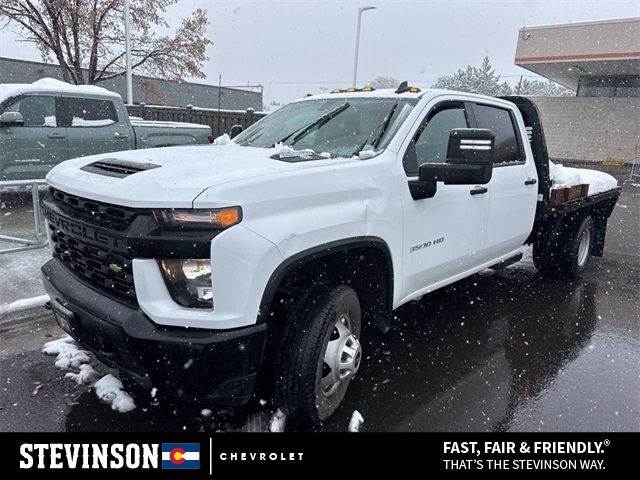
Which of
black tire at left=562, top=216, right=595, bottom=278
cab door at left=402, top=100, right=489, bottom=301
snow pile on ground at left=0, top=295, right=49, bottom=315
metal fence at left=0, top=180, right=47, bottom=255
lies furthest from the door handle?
metal fence at left=0, top=180, right=47, bottom=255

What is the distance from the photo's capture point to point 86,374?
3350mm

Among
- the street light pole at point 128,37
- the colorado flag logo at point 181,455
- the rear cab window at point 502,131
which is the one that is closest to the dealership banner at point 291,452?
the colorado flag logo at point 181,455

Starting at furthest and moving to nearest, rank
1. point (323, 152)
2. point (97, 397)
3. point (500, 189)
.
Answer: point (500, 189) → point (323, 152) → point (97, 397)

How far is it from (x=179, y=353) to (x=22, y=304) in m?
2.80

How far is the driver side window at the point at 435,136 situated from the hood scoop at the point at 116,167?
1.64 meters

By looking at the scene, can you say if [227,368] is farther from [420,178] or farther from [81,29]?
[81,29]

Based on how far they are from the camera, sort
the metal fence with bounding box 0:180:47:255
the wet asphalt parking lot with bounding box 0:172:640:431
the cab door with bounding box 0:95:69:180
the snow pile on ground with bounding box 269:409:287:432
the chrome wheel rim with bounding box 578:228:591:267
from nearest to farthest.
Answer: the snow pile on ground with bounding box 269:409:287:432, the wet asphalt parking lot with bounding box 0:172:640:431, the metal fence with bounding box 0:180:47:255, the chrome wheel rim with bounding box 578:228:591:267, the cab door with bounding box 0:95:69:180

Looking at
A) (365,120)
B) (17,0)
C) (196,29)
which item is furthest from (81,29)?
(365,120)

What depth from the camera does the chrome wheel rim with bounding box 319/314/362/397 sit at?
284cm

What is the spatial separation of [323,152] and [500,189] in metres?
1.82

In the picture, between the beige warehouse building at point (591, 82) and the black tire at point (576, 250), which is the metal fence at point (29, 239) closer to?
the black tire at point (576, 250)

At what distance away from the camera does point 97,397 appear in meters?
3.13

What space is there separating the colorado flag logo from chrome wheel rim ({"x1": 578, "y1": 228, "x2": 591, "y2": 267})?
525 cm

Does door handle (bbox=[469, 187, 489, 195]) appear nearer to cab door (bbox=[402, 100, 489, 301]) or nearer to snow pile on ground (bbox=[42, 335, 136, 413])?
cab door (bbox=[402, 100, 489, 301])
